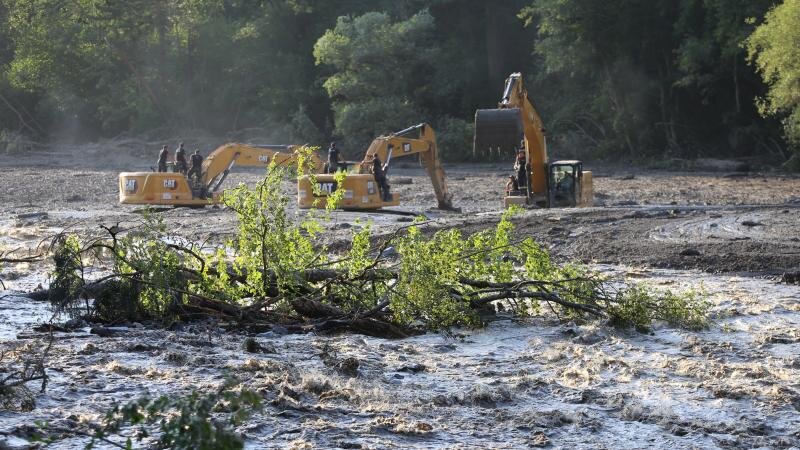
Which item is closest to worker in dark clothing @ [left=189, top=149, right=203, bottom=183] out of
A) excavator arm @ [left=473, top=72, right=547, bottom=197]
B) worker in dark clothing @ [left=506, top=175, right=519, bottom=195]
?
worker in dark clothing @ [left=506, top=175, right=519, bottom=195]

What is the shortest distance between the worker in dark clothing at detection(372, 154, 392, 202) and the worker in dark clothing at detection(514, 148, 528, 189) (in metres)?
2.84

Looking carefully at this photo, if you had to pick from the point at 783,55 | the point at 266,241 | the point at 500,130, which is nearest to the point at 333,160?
the point at 500,130

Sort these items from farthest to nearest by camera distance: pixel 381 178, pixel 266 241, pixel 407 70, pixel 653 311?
pixel 407 70
pixel 381 178
pixel 653 311
pixel 266 241

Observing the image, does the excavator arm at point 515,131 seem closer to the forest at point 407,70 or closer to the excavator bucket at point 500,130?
the excavator bucket at point 500,130

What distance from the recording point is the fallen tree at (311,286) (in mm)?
11180

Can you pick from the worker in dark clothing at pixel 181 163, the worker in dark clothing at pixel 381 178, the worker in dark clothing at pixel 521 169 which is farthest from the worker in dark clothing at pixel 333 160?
the worker in dark clothing at pixel 521 169

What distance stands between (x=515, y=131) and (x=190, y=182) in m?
8.89

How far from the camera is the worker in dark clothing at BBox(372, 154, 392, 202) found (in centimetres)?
2489

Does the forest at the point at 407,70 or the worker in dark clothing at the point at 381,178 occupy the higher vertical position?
the forest at the point at 407,70

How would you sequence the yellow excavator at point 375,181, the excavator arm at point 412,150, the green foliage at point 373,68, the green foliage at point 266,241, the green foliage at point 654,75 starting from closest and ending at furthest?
the green foliage at point 266,241 < the yellow excavator at point 375,181 < the excavator arm at point 412,150 < the green foliage at point 654,75 < the green foliage at point 373,68

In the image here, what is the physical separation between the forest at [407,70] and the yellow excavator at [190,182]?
15480 millimetres

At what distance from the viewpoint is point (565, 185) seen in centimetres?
2556

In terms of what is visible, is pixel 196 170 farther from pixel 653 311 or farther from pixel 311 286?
pixel 653 311

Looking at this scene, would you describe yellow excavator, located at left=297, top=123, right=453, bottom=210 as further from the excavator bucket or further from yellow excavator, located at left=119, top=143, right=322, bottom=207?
the excavator bucket
